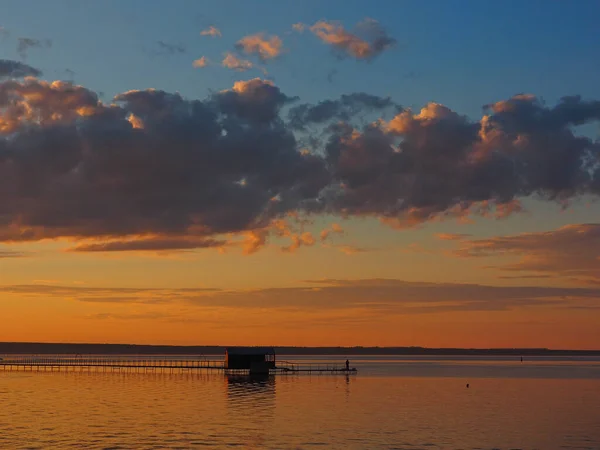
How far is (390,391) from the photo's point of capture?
393ft

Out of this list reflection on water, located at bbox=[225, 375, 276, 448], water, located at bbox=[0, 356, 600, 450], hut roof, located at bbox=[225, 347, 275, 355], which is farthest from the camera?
hut roof, located at bbox=[225, 347, 275, 355]

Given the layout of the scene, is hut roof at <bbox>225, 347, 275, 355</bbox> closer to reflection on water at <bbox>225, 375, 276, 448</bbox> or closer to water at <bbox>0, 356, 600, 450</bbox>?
reflection on water at <bbox>225, 375, 276, 448</bbox>

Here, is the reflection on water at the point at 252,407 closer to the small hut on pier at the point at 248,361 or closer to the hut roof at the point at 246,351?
the small hut on pier at the point at 248,361

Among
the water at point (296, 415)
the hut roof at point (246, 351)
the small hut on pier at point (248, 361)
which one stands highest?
the hut roof at point (246, 351)

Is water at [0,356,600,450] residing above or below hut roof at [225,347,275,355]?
below

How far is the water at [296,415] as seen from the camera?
65.5 m

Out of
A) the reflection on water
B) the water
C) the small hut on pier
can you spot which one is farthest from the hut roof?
the water

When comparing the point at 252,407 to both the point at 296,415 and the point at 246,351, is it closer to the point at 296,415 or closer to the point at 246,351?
the point at 296,415

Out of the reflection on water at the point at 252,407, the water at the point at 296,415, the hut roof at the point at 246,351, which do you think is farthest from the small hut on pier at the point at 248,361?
the water at the point at 296,415

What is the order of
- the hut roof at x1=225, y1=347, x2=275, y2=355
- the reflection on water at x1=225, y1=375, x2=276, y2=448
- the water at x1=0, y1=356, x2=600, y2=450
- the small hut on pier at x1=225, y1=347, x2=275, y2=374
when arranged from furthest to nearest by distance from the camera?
the hut roof at x1=225, y1=347, x2=275, y2=355
the small hut on pier at x1=225, y1=347, x2=275, y2=374
the reflection on water at x1=225, y1=375, x2=276, y2=448
the water at x1=0, y1=356, x2=600, y2=450

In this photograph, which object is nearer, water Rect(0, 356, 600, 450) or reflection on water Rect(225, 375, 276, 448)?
water Rect(0, 356, 600, 450)

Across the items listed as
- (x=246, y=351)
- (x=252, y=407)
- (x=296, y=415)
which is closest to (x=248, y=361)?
(x=246, y=351)

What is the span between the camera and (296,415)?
275 feet

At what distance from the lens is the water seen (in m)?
65.5
